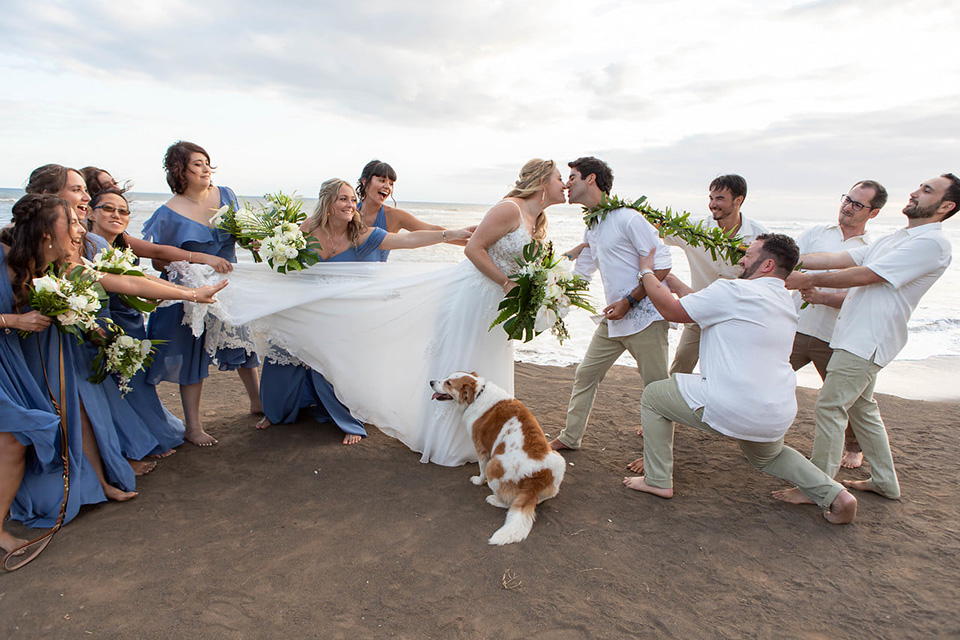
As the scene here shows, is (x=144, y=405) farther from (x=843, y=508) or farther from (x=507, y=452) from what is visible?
(x=843, y=508)

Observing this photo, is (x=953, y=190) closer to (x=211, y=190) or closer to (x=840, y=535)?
(x=840, y=535)

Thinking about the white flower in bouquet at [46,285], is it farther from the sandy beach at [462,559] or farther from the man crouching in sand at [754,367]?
the man crouching in sand at [754,367]

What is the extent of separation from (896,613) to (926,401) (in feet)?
17.1

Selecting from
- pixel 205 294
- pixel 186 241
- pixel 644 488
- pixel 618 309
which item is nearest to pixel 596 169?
pixel 618 309

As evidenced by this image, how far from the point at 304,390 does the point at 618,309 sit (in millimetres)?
3331

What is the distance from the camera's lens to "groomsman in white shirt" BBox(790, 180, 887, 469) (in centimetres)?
500

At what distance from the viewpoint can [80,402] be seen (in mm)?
4180

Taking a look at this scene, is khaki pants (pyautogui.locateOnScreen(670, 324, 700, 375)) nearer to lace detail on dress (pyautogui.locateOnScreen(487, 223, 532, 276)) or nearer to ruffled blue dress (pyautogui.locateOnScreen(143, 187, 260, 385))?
lace detail on dress (pyautogui.locateOnScreen(487, 223, 532, 276))

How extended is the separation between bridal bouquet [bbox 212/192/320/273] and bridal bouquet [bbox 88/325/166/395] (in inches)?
50.9

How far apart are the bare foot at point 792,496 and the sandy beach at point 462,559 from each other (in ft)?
0.31

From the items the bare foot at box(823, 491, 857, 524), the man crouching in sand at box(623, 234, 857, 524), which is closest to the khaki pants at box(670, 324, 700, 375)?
the man crouching in sand at box(623, 234, 857, 524)

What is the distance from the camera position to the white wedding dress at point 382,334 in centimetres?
507

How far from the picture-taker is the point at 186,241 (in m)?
5.17

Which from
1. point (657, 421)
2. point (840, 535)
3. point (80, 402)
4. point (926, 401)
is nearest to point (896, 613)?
point (840, 535)
